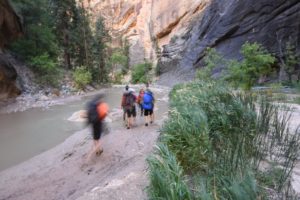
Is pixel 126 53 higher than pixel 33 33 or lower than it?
higher

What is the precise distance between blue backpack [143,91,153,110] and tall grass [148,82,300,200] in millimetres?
3026

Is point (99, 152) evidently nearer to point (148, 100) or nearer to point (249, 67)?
point (148, 100)

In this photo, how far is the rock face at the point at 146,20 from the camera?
149ft

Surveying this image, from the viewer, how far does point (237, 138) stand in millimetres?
4223

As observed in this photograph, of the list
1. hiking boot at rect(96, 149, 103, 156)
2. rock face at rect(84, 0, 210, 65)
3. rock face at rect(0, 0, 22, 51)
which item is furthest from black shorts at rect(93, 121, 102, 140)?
rock face at rect(84, 0, 210, 65)

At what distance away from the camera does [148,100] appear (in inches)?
363

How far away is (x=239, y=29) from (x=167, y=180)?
25.9m

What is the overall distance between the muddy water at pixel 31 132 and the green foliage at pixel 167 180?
214 inches

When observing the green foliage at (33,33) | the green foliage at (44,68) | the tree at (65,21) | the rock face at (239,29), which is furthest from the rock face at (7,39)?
the rock face at (239,29)

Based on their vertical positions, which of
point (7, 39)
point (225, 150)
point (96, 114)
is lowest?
point (225, 150)

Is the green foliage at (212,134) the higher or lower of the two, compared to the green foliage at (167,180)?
higher

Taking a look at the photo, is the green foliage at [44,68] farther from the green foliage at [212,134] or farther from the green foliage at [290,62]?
the green foliage at [212,134]

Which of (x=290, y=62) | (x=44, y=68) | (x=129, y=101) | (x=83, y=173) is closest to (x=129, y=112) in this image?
(x=129, y=101)

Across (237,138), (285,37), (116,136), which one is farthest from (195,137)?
(285,37)
